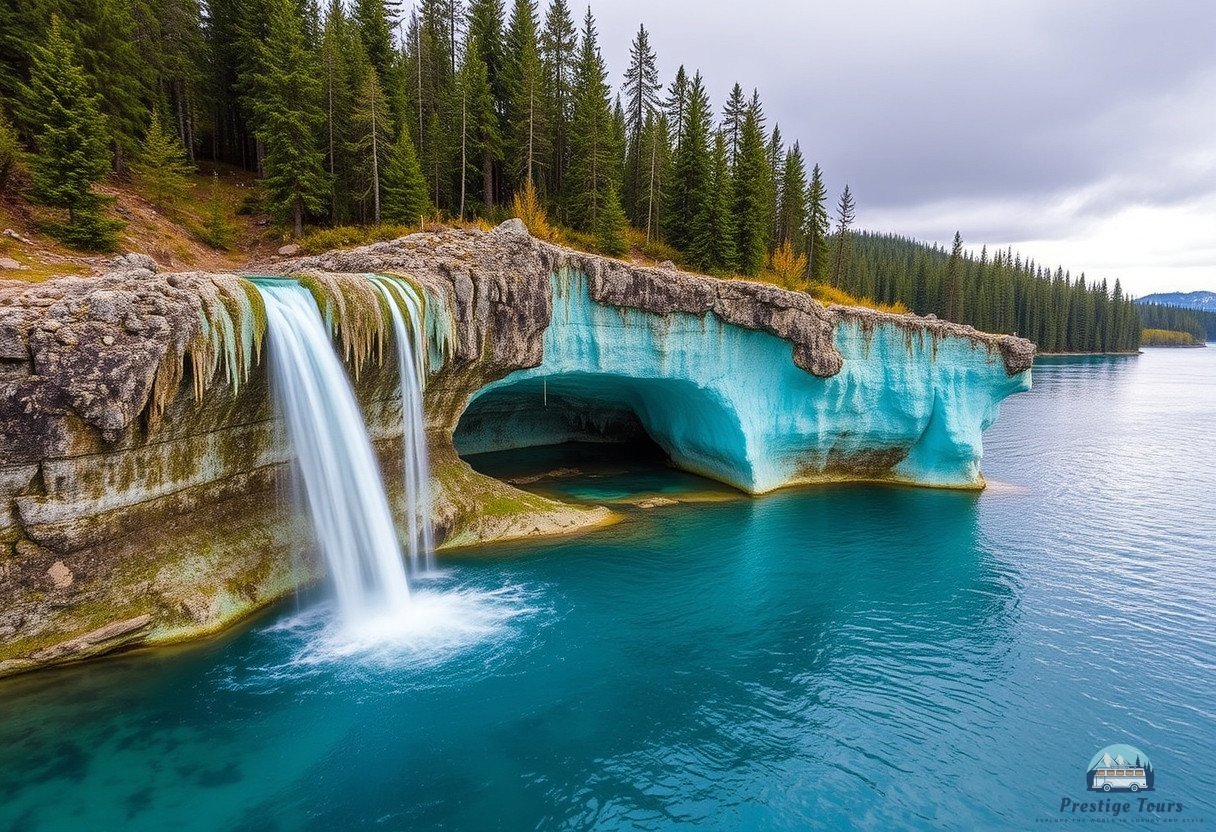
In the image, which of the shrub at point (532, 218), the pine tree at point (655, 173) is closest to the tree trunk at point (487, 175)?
the shrub at point (532, 218)

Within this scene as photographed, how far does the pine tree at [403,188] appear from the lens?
29422 mm

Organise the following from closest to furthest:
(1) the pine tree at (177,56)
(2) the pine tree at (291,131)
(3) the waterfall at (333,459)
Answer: (3) the waterfall at (333,459) < (2) the pine tree at (291,131) < (1) the pine tree at (177,56)

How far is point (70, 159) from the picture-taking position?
1736 centimetres

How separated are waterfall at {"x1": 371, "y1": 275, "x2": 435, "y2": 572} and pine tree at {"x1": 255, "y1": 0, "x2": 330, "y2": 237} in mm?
17017

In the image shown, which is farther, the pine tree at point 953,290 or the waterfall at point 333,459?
the pine tree at point 953,290

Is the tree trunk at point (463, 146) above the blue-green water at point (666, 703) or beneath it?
above

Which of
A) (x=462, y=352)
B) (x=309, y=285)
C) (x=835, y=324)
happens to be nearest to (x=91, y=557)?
(x=309, y=285)

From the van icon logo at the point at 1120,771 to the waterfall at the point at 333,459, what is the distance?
41.7 ft

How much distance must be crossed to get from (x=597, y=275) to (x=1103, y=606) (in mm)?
16259

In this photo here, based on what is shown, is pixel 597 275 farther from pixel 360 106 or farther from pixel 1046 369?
pixel 1046 369

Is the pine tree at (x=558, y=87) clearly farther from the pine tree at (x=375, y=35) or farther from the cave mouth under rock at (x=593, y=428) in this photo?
the cave mouth under rock at (x=593, y=428)

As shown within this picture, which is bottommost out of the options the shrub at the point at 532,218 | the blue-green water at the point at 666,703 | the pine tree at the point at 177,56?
the blue-green water at the point at 666,703

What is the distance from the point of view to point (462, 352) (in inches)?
637

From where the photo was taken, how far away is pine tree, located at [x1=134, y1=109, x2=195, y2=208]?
78.8 feet
